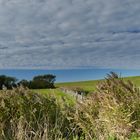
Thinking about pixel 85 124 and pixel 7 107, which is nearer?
pixel 85 124

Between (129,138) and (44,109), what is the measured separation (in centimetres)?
386

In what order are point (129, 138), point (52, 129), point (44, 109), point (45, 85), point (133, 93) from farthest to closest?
point (45, 85) → point (44, 109) → point (52, 129) → point (133, 93) → point (129, 138)

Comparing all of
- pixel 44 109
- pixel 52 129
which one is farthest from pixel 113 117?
pixel 44 109

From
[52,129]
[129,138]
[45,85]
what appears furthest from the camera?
[45,85]

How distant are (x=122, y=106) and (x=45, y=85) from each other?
270 feet

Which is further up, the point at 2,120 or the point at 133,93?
the point at 133,93

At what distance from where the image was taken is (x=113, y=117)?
991 centimetres

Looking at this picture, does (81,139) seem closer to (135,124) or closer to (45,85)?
(135,124)

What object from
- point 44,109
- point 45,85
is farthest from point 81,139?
point 45,85

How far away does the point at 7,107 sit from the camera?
12469 millimetres

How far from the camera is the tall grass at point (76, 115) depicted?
9.89 metres

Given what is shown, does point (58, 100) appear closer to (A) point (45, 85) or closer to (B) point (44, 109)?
(B) point (44, 109)

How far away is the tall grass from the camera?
9.89 m

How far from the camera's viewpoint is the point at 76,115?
11.1 meters
